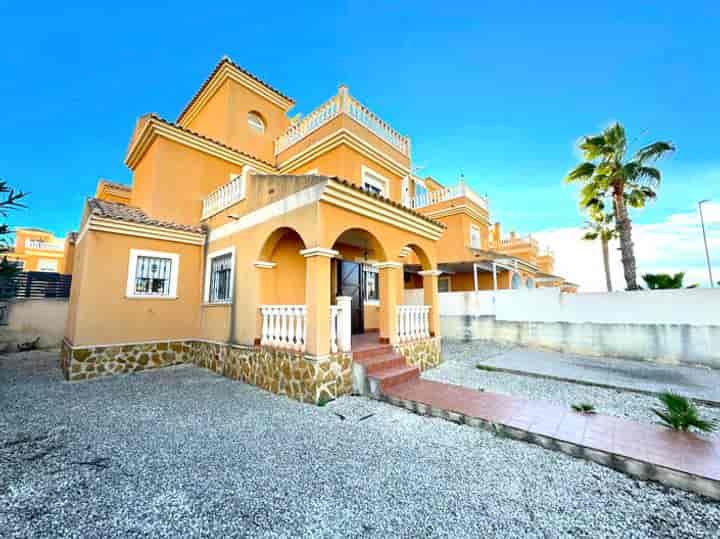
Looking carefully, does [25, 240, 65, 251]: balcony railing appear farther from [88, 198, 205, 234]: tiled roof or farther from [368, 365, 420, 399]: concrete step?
[368, 365, 420, 399]: concrete step

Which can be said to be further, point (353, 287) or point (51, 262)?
point (51, 262)

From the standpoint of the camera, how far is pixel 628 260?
34.7ft

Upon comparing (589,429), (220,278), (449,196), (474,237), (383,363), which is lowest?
(589,429)

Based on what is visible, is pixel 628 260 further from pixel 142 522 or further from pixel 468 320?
pixel 142 522

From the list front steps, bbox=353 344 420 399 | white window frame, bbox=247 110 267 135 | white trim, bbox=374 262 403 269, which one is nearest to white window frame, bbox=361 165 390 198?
white trim, bbox=374 262 403 269

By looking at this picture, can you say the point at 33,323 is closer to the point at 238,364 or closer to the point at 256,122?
the point at 238,364

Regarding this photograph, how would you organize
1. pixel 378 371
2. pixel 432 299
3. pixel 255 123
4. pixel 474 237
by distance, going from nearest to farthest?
1. pixel 378 371
2. pixel 432 299
3. pixel 255 123
4. pixel 474 237

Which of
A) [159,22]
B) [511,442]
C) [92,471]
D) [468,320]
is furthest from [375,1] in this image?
[92,471]

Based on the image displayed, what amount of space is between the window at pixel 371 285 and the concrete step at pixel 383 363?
379 cm

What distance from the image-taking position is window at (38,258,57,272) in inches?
939

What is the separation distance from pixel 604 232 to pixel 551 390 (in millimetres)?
14887

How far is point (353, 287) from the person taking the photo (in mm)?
9617

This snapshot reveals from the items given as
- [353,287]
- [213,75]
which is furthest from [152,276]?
[213,75]

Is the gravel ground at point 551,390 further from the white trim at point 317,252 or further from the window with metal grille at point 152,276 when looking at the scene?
the window with metal grille at point 152,276
